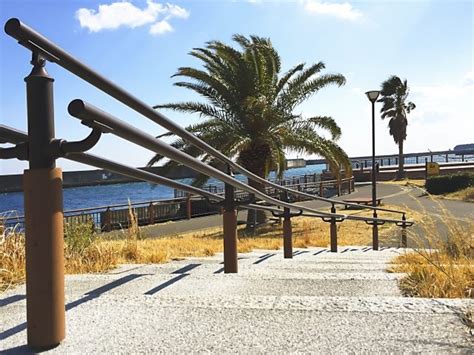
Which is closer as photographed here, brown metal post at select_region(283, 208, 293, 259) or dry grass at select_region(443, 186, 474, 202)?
brown metal post at select_region(283, 208, 293, 259)

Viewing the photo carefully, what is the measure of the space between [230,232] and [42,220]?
2.67 m

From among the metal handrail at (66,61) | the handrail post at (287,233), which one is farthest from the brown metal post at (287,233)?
the metal handrail at (66,61)

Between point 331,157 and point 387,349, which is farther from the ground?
point 331,157

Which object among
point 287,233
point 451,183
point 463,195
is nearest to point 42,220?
point 287,233

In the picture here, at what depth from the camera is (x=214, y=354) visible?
6.75 feet

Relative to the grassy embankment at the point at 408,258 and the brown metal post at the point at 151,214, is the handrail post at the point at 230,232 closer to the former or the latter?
the grassy embankment at the point at 408,258

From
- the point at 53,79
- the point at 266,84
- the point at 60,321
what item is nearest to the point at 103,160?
the point at 53,79

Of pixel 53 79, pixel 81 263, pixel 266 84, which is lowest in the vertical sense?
pixel 81 263

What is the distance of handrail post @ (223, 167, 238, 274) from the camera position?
169 inches

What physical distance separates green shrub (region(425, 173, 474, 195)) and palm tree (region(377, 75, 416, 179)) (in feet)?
54.5

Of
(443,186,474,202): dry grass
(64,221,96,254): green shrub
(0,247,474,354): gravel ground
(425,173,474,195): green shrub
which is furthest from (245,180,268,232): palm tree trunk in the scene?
Result: (425,173,474,195): green shrub

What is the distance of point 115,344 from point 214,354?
0.46 meters

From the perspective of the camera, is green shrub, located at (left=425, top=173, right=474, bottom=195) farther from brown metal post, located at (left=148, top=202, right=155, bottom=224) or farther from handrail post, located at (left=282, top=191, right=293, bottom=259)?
handrail post, located at (left=282, top=191, right=293, bottom=259)

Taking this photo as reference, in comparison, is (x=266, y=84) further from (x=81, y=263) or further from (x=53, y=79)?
(x=53, y=79)
